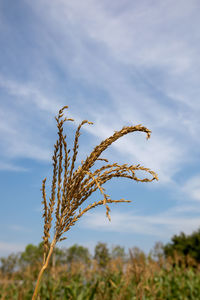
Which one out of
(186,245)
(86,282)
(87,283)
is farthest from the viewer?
(186,245)

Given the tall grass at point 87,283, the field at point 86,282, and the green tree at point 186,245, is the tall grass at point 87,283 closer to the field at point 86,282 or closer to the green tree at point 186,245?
the field at point 86,282

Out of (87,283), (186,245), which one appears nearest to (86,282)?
(87,283)

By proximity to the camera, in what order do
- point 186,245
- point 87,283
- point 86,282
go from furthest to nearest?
point 186,245, point 86,282, point 87,283

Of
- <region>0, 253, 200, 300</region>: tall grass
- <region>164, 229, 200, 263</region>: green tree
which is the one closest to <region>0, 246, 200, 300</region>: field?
<region>0, 253, 200, 300</region>: tall grass

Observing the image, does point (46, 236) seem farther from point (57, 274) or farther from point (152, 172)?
point (57, 274)

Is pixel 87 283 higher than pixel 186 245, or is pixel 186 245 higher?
pixel 186 245

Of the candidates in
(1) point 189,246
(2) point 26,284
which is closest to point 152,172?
(2) point 26,284

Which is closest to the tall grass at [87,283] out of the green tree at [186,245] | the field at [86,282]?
the field at [86,282]

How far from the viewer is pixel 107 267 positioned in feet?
32.1

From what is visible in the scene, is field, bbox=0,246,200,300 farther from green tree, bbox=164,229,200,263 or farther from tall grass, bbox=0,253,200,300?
green tree, bbox=164,229,200,263

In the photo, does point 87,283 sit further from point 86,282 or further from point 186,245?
point 186,245

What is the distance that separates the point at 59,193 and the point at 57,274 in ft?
26.4

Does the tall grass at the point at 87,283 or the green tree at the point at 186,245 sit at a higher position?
the green tree at the point at 186,245

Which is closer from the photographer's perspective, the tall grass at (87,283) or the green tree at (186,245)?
the tall grass at (87,283)
